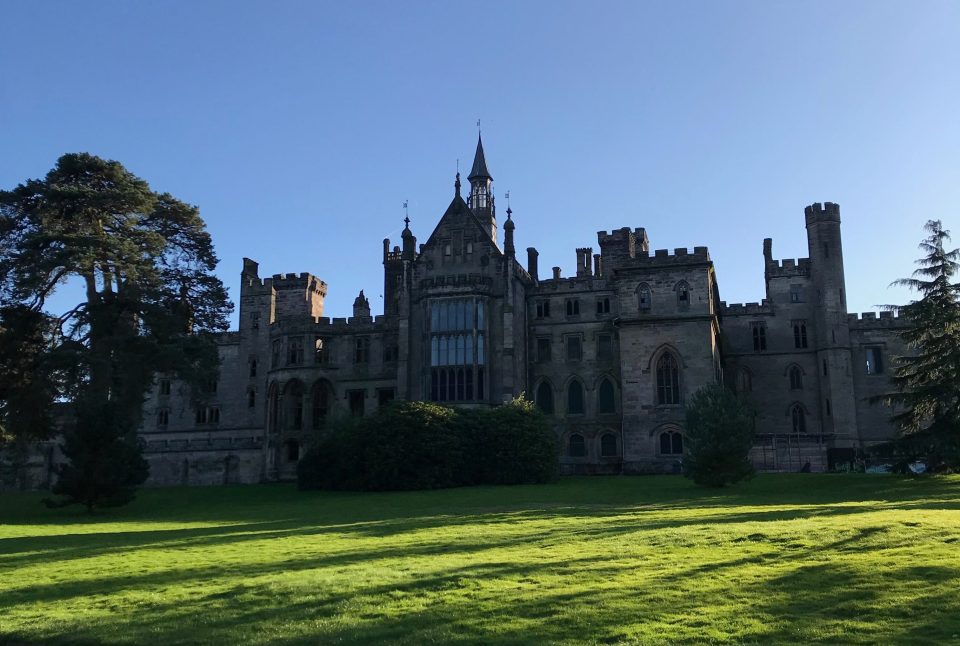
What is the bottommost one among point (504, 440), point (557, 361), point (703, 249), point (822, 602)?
point (822, 602)

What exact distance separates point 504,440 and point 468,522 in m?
20.5

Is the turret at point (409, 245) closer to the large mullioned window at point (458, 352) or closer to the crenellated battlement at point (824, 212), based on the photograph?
the large mullioned window at point (458, 352)

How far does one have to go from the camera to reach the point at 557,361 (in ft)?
193

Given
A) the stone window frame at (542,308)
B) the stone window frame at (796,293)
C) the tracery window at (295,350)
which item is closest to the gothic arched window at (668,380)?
the stone window frame at (542,308)

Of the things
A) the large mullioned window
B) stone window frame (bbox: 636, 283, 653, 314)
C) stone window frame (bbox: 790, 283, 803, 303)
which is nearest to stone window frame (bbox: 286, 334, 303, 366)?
the large mullioned window

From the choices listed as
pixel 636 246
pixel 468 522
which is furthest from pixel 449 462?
pixel 636 246

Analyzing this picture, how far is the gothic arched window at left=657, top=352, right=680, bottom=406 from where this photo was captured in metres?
54.5

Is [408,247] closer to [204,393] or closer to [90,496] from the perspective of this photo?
[204,393]

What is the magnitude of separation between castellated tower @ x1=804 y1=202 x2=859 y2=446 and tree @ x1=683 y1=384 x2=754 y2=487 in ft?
70.1

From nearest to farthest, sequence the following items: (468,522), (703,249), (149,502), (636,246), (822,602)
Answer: (822,602), (468,522), (149,502), (703,249), (636,246)

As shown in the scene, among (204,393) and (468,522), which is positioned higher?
(204,393)

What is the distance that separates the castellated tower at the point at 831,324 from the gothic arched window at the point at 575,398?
15.8 meters

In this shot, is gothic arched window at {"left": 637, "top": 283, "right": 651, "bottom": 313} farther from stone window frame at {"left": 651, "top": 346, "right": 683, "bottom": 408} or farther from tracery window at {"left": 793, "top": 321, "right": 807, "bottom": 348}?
tracery window at {"left": 793, "top": 321, "right": 807, "bottom": 348}

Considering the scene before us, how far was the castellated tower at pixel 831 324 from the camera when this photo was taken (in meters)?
58.4
